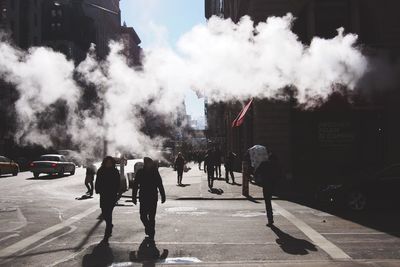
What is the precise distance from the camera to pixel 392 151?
879 inches

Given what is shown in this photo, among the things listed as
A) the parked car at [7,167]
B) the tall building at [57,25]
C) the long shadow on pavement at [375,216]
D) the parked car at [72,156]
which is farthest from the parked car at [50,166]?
the tall building at [57,25]

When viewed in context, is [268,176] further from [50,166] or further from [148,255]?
[50,166]

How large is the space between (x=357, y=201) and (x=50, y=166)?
2221cm

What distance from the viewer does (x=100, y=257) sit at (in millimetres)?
8125

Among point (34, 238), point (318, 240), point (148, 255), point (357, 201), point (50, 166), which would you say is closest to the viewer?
point (148, 255)

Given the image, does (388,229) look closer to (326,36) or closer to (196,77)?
(196,77)

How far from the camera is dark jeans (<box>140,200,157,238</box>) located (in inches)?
385

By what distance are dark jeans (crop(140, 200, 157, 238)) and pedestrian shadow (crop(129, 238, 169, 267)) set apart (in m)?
0.52

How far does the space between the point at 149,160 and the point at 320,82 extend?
11.1 m

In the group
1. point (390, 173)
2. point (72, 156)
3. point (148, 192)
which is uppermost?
point (72, 156)

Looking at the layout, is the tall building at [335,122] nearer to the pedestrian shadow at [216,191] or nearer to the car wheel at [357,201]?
the pedestrian shadow at [216,191]

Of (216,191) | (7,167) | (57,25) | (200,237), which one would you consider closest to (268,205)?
(200,237)

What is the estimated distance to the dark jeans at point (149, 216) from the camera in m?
9.78

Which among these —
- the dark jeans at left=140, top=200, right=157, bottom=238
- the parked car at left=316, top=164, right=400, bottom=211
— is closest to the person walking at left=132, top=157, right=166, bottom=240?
the dark jeans at left=140, top=200, right=157, bottom=238
